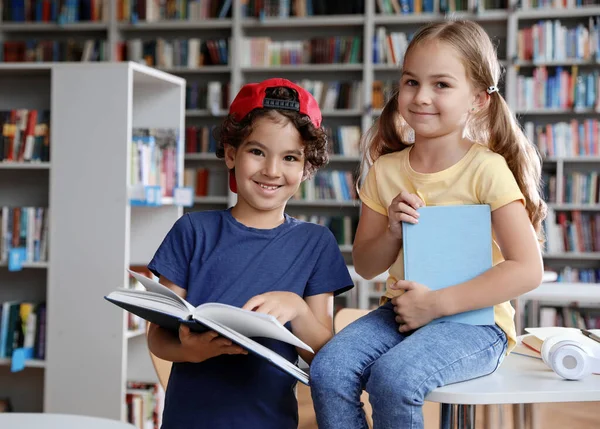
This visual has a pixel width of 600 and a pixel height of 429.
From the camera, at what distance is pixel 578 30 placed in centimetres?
504

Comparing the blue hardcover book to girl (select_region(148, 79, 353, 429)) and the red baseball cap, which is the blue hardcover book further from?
the red baseball cap

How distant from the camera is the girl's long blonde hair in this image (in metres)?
1.27

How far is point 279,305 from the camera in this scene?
3.85 ft

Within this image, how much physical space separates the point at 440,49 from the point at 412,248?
35cm

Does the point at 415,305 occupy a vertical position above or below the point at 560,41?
below

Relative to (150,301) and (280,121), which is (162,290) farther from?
(280,121)

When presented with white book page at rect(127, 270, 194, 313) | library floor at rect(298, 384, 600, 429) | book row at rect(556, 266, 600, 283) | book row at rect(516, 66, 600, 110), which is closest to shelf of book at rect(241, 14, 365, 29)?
book row at rect(516, 66, 600, 110)

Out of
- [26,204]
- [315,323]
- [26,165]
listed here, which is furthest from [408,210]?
[26,204]

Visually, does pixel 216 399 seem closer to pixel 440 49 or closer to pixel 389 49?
pixel 440 49

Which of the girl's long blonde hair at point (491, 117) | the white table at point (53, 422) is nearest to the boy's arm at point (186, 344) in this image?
the white table at point (53, 422)

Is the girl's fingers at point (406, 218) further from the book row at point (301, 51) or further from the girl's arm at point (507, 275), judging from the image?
the book row at point (301, 51)

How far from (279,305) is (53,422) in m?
0.46

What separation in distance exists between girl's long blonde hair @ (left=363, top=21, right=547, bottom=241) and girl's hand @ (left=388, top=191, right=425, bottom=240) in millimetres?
200

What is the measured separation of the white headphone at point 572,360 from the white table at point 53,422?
72 cm
